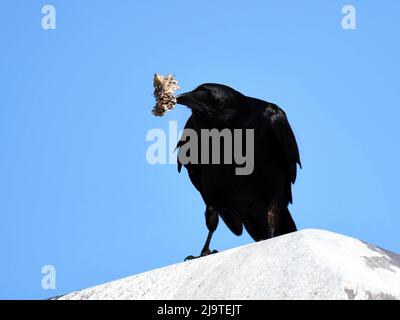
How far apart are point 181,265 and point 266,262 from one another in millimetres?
881

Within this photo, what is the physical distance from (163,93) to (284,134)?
1.44 metres

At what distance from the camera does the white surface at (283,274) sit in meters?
4.36

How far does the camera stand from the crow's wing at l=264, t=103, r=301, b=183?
7777 mm

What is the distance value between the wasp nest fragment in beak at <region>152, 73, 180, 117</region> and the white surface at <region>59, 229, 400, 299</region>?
188 cm

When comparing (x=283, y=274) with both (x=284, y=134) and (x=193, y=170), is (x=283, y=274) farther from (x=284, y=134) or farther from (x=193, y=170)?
(x=193, y=170)

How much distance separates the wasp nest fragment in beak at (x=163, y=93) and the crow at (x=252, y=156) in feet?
1.49

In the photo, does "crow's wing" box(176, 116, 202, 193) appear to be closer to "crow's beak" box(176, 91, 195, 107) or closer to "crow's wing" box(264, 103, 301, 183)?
"crow's beak" box(176, 91, 195, 107)

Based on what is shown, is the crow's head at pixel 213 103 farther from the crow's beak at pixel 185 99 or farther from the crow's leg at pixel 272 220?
the crow's leg at pixel 272 220

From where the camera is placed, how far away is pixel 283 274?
4.59 metres

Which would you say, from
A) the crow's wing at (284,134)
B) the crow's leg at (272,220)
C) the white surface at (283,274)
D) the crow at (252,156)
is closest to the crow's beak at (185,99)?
the crow at (252,156)

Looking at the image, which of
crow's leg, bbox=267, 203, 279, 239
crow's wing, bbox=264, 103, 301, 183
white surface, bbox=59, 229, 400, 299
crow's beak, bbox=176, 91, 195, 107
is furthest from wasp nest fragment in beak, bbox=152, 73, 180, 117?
white surface, bbox=59, 229, 400, 299

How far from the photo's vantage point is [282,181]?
7828mm

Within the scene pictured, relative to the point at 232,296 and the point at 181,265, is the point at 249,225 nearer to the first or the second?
the point at 181,265
